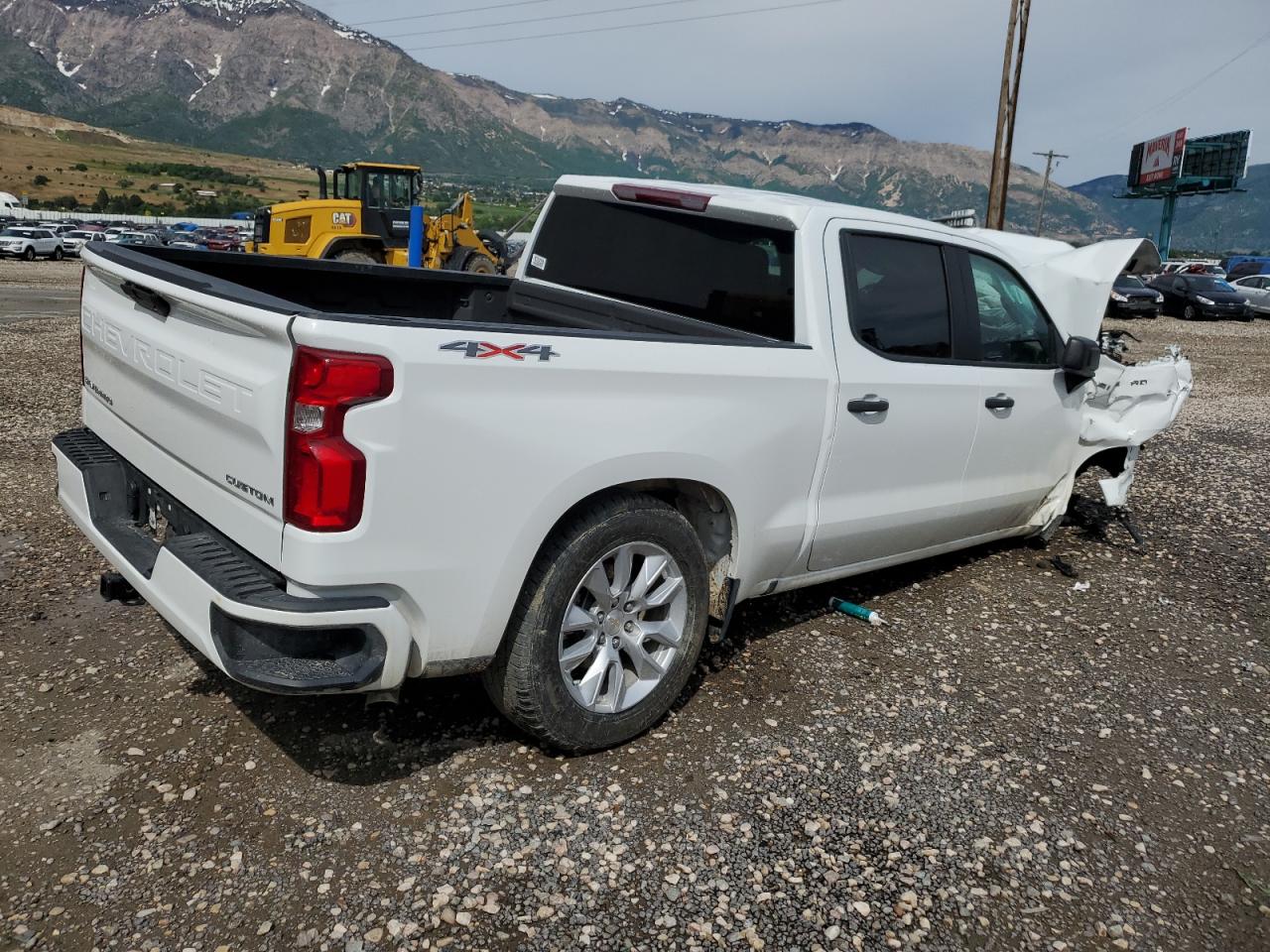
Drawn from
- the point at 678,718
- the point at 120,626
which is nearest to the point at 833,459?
the point at 678,718

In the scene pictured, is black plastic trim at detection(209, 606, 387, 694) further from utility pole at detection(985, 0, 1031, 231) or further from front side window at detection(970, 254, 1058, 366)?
utility pole at detection(985, 0, 1031, 231)

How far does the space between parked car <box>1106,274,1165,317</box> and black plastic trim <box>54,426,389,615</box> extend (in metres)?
28.9

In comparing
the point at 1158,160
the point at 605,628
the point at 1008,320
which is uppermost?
the point at 1158,160

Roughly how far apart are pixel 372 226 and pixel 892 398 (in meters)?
18.3

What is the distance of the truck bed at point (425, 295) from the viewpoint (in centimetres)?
387

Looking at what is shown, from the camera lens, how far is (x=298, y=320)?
7.92ft

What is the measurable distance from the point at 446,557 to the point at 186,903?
44.2 inches

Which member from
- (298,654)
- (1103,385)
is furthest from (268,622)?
(1103,385)

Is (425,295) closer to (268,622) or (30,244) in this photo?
(268,622)

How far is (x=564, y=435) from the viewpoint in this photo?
287cm

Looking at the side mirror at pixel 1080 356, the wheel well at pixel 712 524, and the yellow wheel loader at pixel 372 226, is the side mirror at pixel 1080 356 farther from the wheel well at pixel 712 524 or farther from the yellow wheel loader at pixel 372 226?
the yellow wheel loader at pixel 372 226

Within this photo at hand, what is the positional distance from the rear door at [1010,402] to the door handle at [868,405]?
2.65 ft

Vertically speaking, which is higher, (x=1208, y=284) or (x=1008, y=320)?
(x=1208, y=284)

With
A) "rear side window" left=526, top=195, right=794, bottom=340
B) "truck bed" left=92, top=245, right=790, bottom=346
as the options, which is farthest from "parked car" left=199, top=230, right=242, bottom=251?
"rear side window" left=526, top=195, right=794, bottom=340
